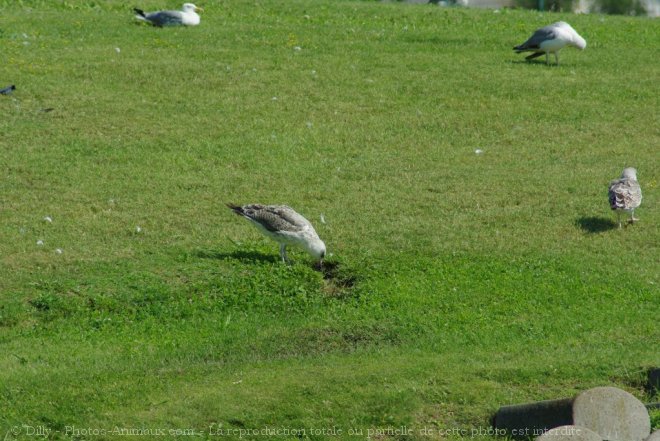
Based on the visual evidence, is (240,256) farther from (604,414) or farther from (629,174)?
(604,414)

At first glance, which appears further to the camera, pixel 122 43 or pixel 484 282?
pixel 122 43

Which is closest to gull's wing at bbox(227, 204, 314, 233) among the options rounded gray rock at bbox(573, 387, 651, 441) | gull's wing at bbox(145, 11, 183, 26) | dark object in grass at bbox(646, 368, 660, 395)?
dark object in grass at bbox(646, 368, 660, 395)

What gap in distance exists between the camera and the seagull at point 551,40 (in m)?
19.7

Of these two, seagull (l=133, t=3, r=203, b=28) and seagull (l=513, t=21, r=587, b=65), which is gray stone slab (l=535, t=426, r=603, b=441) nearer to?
seagull (l=513, t=21, r=587, b=65)

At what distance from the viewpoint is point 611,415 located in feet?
27.1

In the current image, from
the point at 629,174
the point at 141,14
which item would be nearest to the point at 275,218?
the point at 629,174

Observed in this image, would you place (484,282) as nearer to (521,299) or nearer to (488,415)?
(521,299)

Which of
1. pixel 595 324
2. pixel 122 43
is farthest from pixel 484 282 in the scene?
pixel 122 43

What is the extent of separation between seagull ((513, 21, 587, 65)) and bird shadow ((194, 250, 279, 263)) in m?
9.31

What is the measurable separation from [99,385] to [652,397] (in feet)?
15.6

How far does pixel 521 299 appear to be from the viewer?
11484 millimetres

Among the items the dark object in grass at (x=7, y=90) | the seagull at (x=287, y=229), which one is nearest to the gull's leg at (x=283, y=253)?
the seagull at (x=287, y=229)

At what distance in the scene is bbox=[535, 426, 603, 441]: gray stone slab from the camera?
7758 millimetres

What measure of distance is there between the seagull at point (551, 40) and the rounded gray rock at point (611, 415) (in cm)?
1241
